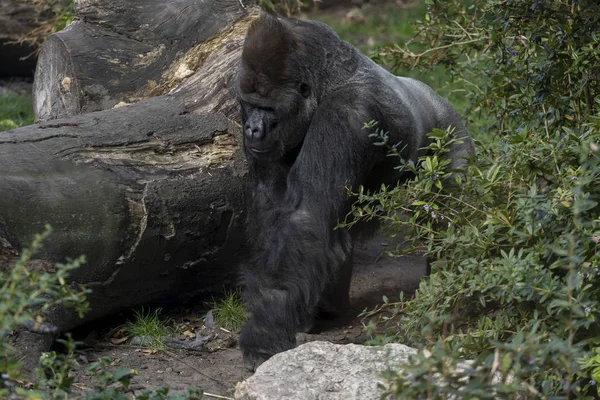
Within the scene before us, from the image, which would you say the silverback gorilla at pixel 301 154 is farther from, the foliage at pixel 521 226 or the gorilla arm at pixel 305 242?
the foliage at pixel 521 226

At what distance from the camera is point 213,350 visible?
375 centimetres

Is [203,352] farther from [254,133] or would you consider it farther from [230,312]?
[254,133]

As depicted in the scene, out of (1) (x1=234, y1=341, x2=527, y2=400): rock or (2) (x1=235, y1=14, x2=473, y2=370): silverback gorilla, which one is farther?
(2) (x1=235, y1=14, x2=473, y2=370): silverback gorilla

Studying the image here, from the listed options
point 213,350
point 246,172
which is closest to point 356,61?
point 246,172

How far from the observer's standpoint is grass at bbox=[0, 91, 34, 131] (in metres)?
5.71

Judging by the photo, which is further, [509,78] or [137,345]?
[509,78]

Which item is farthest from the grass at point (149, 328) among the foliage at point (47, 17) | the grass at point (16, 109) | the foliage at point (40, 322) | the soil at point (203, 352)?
the foliage at point (47, 17)

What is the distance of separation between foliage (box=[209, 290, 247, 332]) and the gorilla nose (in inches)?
33.3

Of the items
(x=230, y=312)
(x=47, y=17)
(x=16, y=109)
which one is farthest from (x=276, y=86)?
(x=47, y=17)

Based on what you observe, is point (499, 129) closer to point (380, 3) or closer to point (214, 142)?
point (214, 142)

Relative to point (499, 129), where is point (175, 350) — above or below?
below

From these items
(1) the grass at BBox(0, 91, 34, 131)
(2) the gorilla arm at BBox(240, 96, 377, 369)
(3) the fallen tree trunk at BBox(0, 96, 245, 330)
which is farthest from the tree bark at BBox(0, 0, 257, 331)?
(1) the grass at BBox(0, 91, 34, 131)

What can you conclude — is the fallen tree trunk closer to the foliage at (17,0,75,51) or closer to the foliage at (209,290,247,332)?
the foliage at (209,290,247,332)

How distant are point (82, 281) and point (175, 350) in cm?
54
